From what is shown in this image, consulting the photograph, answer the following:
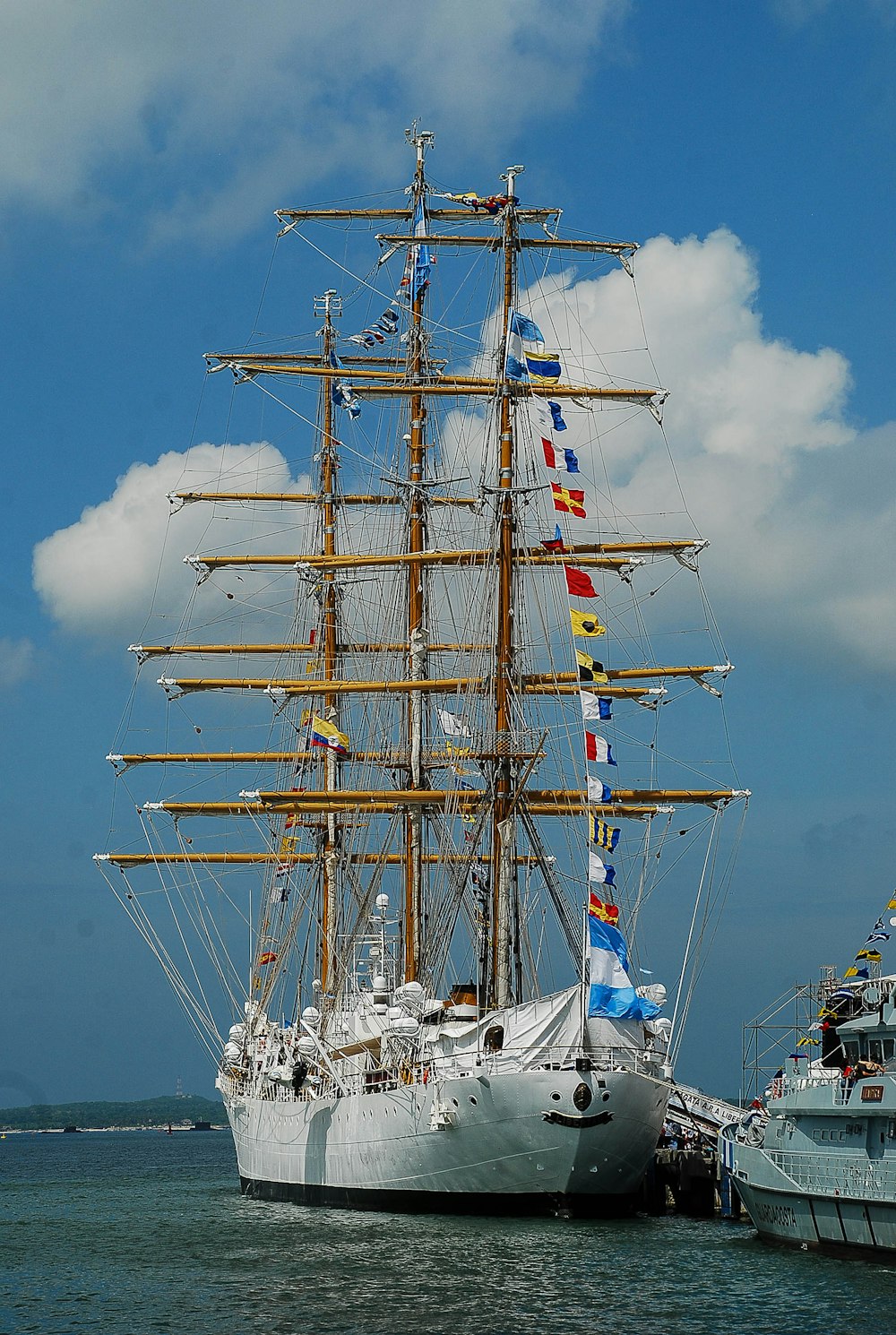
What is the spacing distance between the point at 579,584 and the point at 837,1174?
19985 mm

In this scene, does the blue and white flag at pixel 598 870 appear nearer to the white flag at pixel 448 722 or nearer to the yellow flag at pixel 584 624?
the yellow flag at pixel 584 624

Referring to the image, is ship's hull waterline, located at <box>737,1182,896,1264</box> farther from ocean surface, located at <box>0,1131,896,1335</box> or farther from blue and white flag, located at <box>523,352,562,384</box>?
blue and white flag, located at <box>523,352,562,384</box>

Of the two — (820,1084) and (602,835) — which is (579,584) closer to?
(602,835)

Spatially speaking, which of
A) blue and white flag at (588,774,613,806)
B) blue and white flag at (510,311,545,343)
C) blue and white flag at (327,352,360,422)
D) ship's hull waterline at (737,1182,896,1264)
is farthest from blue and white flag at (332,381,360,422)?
ship's hull waterline at (737,1182,896,1264)

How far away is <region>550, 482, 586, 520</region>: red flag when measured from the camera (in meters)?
53.0

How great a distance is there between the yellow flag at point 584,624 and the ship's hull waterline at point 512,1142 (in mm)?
13231

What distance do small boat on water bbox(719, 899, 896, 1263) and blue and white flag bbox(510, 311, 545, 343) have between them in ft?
75.0

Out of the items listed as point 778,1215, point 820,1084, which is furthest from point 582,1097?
point 820,1084

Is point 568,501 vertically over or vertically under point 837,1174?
over

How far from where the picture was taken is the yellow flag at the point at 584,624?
50281 millimetres

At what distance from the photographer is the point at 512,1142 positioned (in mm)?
46250

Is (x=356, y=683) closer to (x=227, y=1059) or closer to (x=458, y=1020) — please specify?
(x=458, y=1020)

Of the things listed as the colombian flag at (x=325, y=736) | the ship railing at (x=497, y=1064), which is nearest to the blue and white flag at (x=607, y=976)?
the ship railing at (x=497, y=1064)

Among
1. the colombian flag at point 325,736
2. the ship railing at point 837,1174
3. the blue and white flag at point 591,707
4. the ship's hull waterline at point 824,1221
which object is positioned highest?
the colombian flag at point 325,736
